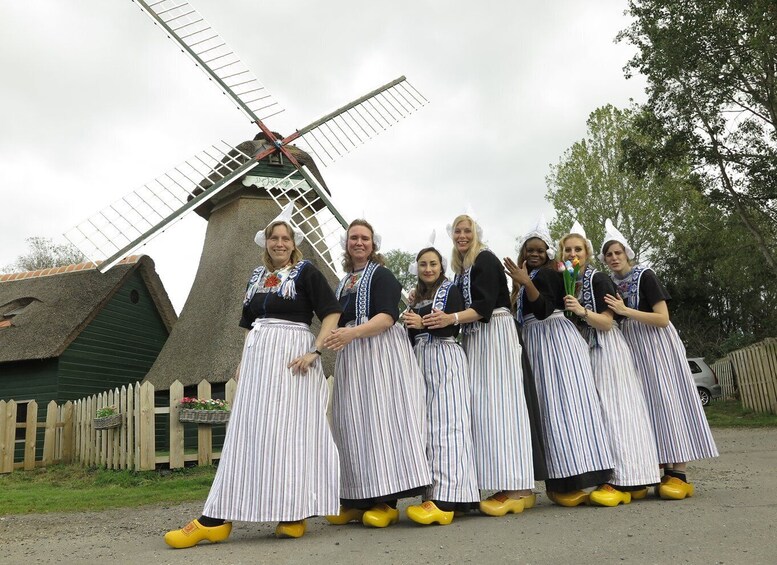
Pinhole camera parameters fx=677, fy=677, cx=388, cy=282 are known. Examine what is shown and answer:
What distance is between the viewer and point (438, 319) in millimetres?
4164

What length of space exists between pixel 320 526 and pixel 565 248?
2460 mm

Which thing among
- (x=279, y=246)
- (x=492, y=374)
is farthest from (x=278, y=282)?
(x=492, y=374)

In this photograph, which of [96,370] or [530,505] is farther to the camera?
[96,370]

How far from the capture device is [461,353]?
14.1ft

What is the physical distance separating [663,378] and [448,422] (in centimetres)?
168

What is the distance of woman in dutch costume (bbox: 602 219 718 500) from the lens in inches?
181

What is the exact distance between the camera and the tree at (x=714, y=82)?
40.3ft

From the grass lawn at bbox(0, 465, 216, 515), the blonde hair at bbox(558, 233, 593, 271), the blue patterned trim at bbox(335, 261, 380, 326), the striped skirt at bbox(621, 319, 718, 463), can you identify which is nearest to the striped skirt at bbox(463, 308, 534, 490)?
the blonde hair at bbox(558, 233, 593, 271)

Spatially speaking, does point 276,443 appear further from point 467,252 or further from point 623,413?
point 623,413

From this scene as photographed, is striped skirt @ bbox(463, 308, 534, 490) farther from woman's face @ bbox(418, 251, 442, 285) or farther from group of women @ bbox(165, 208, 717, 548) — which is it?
woman's face @ bbox(418, 251, 442, 285)

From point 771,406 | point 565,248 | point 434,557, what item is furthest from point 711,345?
point 434,557

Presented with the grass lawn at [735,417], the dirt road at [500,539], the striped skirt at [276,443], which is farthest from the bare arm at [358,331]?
the grass lawn at [735,417]

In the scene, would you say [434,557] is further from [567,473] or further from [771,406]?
[771,406]

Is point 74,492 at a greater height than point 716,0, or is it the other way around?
point 716,0
